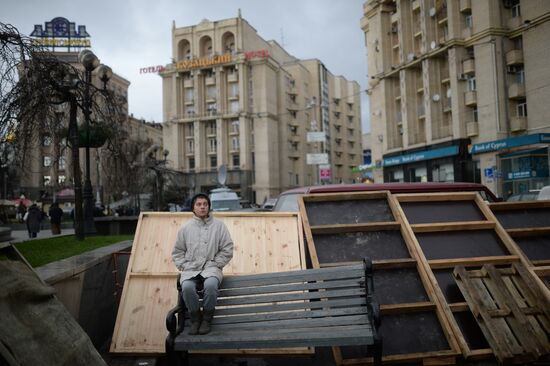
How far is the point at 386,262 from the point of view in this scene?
530 cm

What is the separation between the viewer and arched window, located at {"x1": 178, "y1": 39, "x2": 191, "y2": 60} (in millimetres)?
65000

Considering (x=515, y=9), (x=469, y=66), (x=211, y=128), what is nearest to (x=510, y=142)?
(x=469, y=66)

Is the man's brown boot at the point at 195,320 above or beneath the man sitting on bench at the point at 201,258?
beneath

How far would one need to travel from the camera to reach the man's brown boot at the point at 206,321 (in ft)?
13.5

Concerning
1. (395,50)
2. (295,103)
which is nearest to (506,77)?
(395,50)

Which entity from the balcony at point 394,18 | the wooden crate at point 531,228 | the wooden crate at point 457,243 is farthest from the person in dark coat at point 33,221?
the balcony at point 394,18

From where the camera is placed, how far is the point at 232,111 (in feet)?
205

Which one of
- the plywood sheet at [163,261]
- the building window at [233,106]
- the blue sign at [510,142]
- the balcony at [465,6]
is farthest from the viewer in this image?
the building window at [233,106]

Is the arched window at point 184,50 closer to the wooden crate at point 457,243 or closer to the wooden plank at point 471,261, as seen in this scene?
the wooden crate at point 457,243

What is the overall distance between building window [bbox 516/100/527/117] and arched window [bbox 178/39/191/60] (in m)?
48.2

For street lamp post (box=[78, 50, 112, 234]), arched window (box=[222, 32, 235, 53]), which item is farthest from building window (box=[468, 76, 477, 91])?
arched window (box=[222, 32, 235, 53])

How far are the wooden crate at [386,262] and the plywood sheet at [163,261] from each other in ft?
1.31

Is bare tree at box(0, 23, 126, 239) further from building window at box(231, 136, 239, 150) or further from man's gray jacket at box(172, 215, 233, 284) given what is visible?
building window at box(231, 136, 239, 150)

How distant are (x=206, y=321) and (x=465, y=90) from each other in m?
33.8
